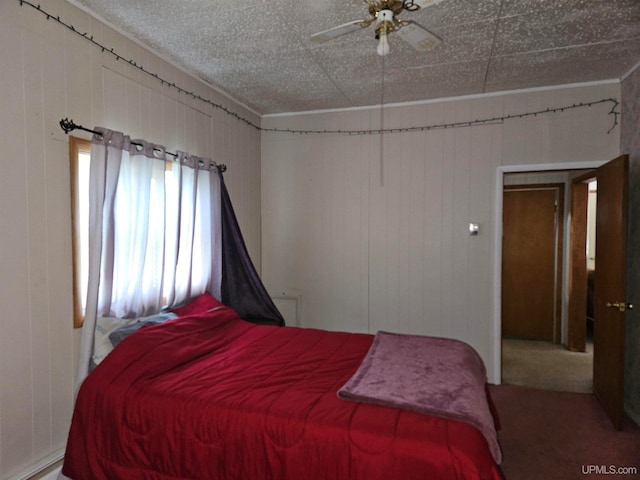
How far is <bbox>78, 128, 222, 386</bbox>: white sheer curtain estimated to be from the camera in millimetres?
2199

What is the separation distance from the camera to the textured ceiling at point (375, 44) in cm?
223

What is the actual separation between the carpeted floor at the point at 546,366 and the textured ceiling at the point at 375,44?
276 cm

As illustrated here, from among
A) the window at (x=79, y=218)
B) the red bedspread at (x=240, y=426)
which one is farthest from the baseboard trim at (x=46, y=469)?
the window at (x=79, y=218)

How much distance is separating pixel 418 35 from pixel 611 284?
7.76ft

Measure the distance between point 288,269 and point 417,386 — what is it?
2539 millimetres

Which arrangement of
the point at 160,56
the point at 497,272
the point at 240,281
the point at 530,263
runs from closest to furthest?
the point at 160,56
the point at 240,281
the point at 497,272
the point at 530,263

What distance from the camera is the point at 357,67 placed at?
9.95ft

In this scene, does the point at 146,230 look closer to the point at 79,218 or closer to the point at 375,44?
the point at 79,218

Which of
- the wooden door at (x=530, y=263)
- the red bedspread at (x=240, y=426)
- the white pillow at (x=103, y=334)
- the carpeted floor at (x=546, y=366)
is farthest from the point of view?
the wooden door at (x=530, y=263)

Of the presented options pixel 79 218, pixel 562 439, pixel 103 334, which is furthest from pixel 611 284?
pixel 79 218

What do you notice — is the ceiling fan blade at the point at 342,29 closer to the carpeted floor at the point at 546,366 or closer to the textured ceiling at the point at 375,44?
the textured ceiling at the point at 375,44

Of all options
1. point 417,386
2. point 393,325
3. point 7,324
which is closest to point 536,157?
point 393,325

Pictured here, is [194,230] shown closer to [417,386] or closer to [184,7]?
[184,7]

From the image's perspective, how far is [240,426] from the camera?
1706mm
